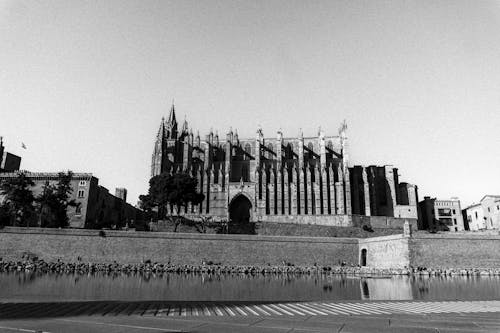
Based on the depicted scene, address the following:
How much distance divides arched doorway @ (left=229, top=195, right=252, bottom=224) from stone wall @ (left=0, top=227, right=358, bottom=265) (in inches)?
901

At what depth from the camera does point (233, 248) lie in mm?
39906

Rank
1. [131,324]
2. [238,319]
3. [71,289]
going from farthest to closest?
1. [71,289]
2. [238,319]
3. [131,324]

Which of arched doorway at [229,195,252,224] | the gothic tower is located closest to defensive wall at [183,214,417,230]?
arched doorway at [229,195,252,224]

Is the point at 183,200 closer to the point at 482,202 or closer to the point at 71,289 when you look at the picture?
the point at 71,289

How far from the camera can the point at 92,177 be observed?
51375mm

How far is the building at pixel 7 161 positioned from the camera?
59781mm

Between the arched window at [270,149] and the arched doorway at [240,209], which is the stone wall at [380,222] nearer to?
the arched doorway at [240,209]

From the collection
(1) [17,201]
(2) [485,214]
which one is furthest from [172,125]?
(2) [485,214]

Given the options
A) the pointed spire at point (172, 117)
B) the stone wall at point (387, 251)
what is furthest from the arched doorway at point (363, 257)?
the pointed spire at point (172, 117)

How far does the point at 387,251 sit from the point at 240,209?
30.3 m

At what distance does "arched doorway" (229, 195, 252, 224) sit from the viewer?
207ft

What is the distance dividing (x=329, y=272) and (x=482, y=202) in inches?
1717

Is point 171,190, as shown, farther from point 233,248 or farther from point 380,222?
point 380,222

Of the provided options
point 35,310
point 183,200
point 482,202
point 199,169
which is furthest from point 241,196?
point 35,310
